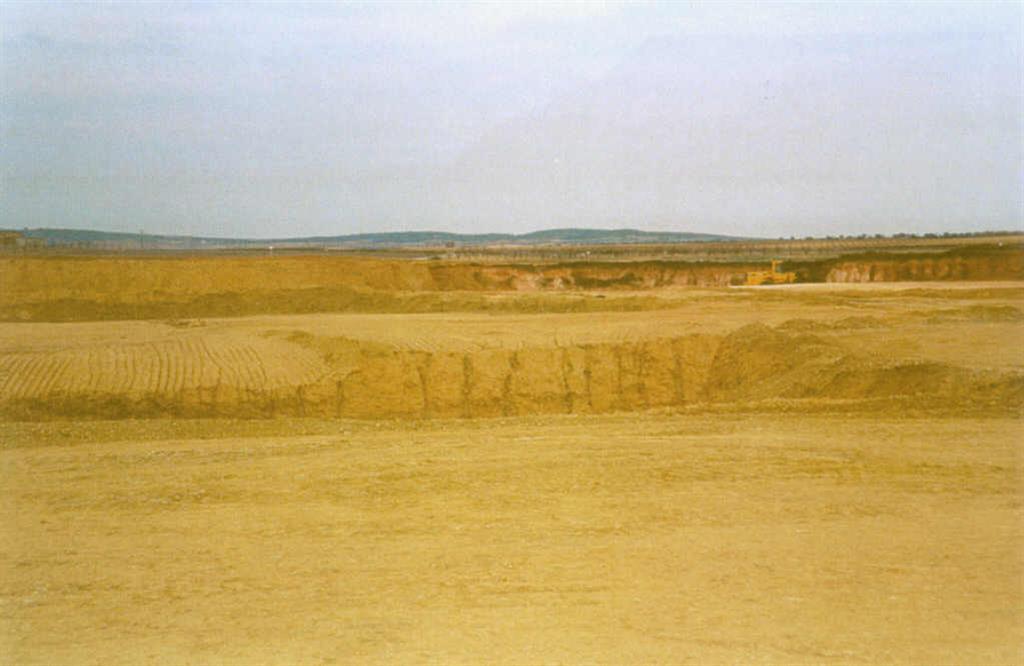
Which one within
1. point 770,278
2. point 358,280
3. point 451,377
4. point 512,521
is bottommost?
point 451,377

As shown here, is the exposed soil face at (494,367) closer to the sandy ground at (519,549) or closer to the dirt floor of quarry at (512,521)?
the dirt floor of quarry at (512,521)

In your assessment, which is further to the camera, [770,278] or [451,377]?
[770,278]

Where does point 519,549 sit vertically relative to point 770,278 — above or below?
below

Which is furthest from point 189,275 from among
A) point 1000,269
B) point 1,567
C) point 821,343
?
point 1000,269

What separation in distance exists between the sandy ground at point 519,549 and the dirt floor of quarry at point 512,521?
0.03 metres

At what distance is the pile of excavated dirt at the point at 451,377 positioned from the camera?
1727 centimetres

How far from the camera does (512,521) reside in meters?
9.06

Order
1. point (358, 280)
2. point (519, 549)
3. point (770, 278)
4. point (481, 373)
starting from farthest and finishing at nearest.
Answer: point (770, 278) → point (358, 280) → point (481, 373) → point (519, 549)

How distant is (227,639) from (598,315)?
83.3 ft

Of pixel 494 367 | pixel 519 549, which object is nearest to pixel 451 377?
pixel 494 367

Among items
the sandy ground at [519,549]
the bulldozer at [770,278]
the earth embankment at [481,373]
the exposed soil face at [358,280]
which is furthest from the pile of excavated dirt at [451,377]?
the bulldozer at [770,278]

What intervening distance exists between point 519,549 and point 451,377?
13.1m

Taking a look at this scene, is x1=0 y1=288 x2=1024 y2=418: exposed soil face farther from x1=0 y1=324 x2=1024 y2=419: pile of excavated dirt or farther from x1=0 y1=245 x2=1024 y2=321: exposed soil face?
x1=0 y1=245 x2=1024 y2=321: exposed soil face

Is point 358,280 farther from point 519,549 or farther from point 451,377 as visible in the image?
point 519,549
